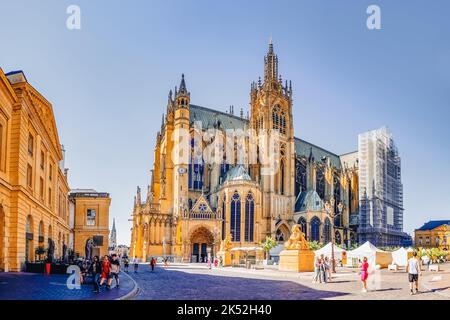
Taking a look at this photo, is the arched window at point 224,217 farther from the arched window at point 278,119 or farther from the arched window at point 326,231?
the arched window at point 326,231

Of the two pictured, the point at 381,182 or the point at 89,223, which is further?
the point at 381,182

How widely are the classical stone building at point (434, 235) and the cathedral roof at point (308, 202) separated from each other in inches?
1488

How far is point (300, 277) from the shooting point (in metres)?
30.7

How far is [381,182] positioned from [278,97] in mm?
24811

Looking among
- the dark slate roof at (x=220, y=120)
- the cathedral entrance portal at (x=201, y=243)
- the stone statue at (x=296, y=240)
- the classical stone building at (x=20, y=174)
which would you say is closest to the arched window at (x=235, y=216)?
the cathedral entrance portal at (x=201, y=243)

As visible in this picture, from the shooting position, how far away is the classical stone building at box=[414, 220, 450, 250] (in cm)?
10288

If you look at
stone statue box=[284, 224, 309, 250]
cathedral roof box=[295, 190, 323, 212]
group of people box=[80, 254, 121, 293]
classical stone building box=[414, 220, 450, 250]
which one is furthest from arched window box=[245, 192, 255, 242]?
classical stone building box=[414, 220, 450, 250]

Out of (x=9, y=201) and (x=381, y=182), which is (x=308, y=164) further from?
(x=9, y=201)

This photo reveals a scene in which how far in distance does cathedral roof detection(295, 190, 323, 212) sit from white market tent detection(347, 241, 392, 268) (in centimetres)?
2848

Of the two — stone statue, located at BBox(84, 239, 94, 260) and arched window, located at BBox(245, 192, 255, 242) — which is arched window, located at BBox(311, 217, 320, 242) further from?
stone statue, located at BBox(84, 239, 94, 260)

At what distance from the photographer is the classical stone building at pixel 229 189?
2731 inches

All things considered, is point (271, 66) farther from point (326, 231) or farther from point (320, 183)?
point (326, 231)

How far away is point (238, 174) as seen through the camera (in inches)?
2825
